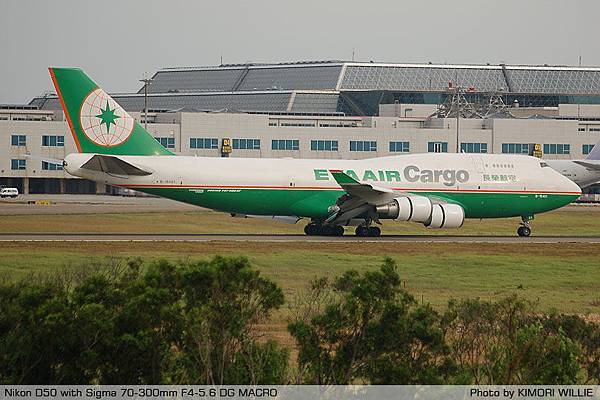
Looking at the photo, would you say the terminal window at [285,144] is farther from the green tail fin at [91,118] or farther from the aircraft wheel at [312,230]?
the green tail fin at [91,118]

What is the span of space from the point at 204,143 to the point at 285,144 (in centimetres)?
747

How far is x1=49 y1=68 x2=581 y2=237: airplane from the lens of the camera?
2099 inches

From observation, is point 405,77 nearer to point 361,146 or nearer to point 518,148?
point 518,148

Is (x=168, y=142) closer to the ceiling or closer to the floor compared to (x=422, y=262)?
closer to the ceiling

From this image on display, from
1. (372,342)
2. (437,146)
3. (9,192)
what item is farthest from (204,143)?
(372,342)

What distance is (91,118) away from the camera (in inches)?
2104

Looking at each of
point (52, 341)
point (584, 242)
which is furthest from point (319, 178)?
point (52, 341)

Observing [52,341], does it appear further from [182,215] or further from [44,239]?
[182,215]

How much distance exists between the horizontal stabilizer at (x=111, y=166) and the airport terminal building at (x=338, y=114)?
2447 cm

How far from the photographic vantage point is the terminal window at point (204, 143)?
4274 inches

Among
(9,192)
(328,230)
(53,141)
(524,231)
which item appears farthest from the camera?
(53,141)

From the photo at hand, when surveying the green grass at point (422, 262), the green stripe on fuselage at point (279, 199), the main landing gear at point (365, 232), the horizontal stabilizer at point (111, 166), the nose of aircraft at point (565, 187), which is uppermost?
the horizontal stabilizer at point (111, 166)

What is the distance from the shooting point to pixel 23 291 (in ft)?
72.7

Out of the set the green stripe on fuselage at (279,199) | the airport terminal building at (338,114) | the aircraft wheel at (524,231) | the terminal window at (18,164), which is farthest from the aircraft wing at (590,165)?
the terminal window at (18,164)
